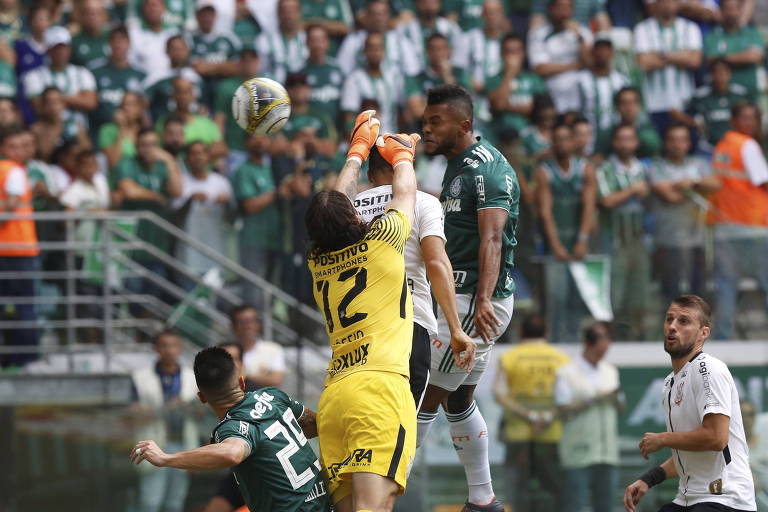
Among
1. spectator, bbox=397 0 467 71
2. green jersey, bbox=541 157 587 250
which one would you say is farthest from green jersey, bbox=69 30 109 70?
green jersey, bbox=541 157 587 250

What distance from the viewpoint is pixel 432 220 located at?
7.40m

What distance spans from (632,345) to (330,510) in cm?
649

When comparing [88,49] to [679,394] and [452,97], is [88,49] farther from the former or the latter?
[679,394]

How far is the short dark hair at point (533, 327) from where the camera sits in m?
12.0

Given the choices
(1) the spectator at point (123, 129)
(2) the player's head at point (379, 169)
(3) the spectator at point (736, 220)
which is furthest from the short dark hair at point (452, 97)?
(1) the spectator at point (123, 129)

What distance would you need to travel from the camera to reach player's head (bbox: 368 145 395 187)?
25.2ft

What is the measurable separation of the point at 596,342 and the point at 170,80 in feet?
18.5

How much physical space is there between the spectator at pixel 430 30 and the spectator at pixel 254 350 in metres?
4.63

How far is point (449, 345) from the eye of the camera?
790 centimetres

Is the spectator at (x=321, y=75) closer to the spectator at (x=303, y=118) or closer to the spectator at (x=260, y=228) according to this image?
the spectator at (x=303, y=118)

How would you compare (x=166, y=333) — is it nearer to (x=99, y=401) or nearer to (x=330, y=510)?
(x=99, y=401)

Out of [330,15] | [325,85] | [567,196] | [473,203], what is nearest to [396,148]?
[473,203]

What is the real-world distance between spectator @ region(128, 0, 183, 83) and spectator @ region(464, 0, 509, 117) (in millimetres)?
3516

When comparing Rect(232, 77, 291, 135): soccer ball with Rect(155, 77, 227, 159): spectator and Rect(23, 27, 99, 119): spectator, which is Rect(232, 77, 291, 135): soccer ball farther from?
Rect(23, 27, 99, 119): spectator
